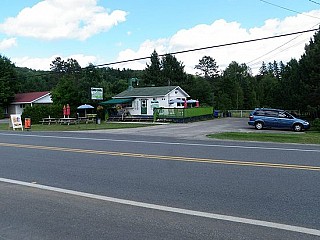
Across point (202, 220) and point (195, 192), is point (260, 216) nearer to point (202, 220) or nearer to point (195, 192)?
point (202, 220)

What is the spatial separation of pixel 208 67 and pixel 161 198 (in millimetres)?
98026

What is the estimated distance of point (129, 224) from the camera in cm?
497

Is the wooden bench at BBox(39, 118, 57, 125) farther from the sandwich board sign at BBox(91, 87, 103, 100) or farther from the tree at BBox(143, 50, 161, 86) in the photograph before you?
the tree at BBox(143, 50, 161, 86)

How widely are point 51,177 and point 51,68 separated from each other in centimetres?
13151

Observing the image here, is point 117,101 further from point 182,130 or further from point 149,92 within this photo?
point 182,130

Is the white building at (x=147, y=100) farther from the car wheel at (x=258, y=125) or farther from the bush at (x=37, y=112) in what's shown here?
the car wheel at (x=258, y=125)

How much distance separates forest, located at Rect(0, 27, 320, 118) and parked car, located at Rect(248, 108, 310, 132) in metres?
3.99

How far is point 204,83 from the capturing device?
67.4 m

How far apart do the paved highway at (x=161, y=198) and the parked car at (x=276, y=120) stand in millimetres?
15397

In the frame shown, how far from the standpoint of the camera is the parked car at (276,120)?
82.9ft

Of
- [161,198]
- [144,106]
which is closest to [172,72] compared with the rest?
[144,106]

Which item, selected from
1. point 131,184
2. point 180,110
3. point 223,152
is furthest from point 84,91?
point 131,184

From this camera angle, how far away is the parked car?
82.9 ft

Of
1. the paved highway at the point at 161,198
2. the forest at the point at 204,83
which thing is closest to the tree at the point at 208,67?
the forest at the point at 204,83
